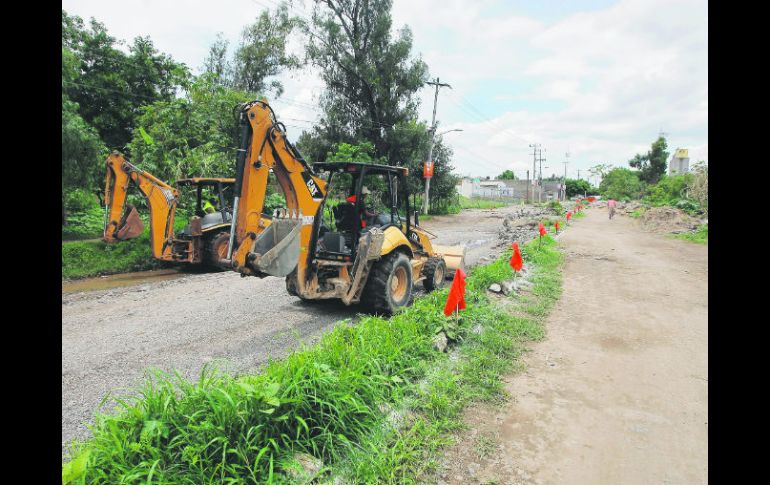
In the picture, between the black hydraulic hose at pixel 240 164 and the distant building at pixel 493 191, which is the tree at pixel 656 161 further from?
the black hydraulic hose at pixel 240 164

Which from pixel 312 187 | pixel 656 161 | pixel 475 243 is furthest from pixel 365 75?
pixel 656 161

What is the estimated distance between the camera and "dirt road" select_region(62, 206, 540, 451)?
4461 millimetres

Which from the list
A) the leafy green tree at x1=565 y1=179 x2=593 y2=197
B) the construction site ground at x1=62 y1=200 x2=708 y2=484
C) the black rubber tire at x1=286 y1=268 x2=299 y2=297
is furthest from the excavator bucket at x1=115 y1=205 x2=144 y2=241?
the leafy green tree at x1=565 y1=179 x2=593 y2=197

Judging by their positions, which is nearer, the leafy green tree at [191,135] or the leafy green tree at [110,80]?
the leafy green tree at [191,135]

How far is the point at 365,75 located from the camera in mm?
25906

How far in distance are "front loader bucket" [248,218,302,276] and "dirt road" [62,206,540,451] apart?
2.92ft

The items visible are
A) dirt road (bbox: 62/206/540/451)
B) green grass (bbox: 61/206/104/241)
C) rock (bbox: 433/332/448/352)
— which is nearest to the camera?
dirt road (bbox: 62/206/540/451)

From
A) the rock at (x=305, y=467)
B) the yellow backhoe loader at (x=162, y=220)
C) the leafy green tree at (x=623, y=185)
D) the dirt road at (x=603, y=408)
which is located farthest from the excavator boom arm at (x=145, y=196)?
the leafy green tree at (x=623, y=185)

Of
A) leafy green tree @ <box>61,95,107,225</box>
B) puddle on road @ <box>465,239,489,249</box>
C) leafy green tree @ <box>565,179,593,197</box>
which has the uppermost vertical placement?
leafy green tree @ <box>565,179,593,197</box>

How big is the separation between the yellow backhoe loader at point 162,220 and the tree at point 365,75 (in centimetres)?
1684

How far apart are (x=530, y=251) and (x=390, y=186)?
6.46 metres

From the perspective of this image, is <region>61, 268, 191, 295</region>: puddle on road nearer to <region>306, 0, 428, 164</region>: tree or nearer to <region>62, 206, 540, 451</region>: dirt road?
<region>62, 206, 540, 451</region>: dirt road

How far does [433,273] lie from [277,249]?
343cm

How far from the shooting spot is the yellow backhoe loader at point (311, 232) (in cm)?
551
